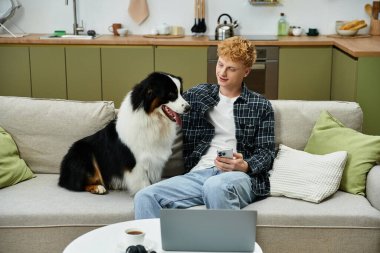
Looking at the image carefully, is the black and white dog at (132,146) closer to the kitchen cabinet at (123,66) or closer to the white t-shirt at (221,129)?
the white t-shirt at (221,129)

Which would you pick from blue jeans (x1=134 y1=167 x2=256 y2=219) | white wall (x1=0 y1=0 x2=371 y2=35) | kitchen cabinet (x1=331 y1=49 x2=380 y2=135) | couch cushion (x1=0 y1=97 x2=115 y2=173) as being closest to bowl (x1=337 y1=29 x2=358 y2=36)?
white wall (x1=0 y1=0 x2=371 y2=35)

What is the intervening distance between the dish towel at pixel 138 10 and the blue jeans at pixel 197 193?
3179 millimetres

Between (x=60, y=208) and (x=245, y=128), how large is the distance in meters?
0.92

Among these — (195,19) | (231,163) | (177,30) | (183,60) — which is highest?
(195,19)

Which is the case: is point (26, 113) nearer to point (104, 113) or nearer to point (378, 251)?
point (104, 113)

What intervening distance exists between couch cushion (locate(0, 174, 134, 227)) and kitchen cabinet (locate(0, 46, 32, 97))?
269 cm

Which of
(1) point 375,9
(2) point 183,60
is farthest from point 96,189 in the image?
(1) point 375,9

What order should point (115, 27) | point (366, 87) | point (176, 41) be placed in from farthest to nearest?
point (115, 27) < point (176, 41) < point (366, 87)

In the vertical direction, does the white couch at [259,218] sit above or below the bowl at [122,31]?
below

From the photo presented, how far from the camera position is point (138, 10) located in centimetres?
574

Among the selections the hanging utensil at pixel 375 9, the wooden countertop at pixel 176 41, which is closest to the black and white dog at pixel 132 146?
the wooden countertop at pixel 176 41

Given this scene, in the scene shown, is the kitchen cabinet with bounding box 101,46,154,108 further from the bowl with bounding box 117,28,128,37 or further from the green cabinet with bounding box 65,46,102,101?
the bowl with bounding box 117,28,128,37

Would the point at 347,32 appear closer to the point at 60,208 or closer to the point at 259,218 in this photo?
the point at 259,218

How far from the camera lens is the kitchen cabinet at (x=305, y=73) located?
17.2 ft
